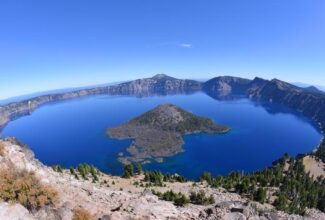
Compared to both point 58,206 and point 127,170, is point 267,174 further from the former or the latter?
point 58,206

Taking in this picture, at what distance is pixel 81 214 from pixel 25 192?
7.09 metres

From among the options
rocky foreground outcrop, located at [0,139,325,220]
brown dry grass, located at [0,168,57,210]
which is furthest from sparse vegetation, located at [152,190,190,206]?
brown dry grass, located at [0,168,57,210]

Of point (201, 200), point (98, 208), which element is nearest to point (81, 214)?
point (98, 208)

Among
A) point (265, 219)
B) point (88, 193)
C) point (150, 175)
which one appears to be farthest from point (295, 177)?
point (88, 193)

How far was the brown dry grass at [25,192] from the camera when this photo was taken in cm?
2891

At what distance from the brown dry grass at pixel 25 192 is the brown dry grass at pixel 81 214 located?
3.81 meters

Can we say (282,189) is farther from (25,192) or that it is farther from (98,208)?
(25,192)

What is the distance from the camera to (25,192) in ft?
97.3

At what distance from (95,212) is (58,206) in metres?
4.32

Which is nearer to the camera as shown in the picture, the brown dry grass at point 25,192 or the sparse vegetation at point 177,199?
the brown dry grass at point 25,192

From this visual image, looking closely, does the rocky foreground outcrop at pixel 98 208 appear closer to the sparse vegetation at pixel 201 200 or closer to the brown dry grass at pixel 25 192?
the brown dry grass at pixel 25 192

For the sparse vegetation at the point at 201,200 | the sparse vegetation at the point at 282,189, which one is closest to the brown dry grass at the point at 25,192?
the sparse vegetation at the point at 201,200

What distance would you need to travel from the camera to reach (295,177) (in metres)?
137

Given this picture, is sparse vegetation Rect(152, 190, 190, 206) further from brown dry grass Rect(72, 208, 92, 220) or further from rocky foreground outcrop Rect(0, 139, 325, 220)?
brown dry grass Rect(72, 208, 92, 220)
